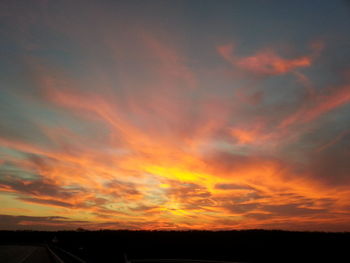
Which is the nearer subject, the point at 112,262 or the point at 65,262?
the point at 112,262

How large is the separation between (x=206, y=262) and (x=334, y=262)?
10265 millimetres

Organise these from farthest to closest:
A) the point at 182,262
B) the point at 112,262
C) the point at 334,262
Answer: the point at 182,262 → the point at 334,262 → the point at 112,262

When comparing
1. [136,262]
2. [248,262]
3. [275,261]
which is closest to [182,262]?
[136,262]

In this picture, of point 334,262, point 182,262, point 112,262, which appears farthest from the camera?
point 182,262

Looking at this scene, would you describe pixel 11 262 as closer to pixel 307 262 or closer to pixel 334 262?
pixel 307 262

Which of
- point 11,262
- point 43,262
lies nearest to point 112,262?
point 43,262

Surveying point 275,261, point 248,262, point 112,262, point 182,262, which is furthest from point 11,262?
point 275,261

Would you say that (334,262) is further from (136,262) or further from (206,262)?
(136,262)

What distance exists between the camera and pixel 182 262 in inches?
1054

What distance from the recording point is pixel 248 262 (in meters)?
26.6

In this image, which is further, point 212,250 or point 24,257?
point 212,250

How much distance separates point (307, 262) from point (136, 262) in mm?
14068

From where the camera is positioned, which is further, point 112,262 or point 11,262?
point 11,262

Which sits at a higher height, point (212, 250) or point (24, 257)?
point (212, 250)
